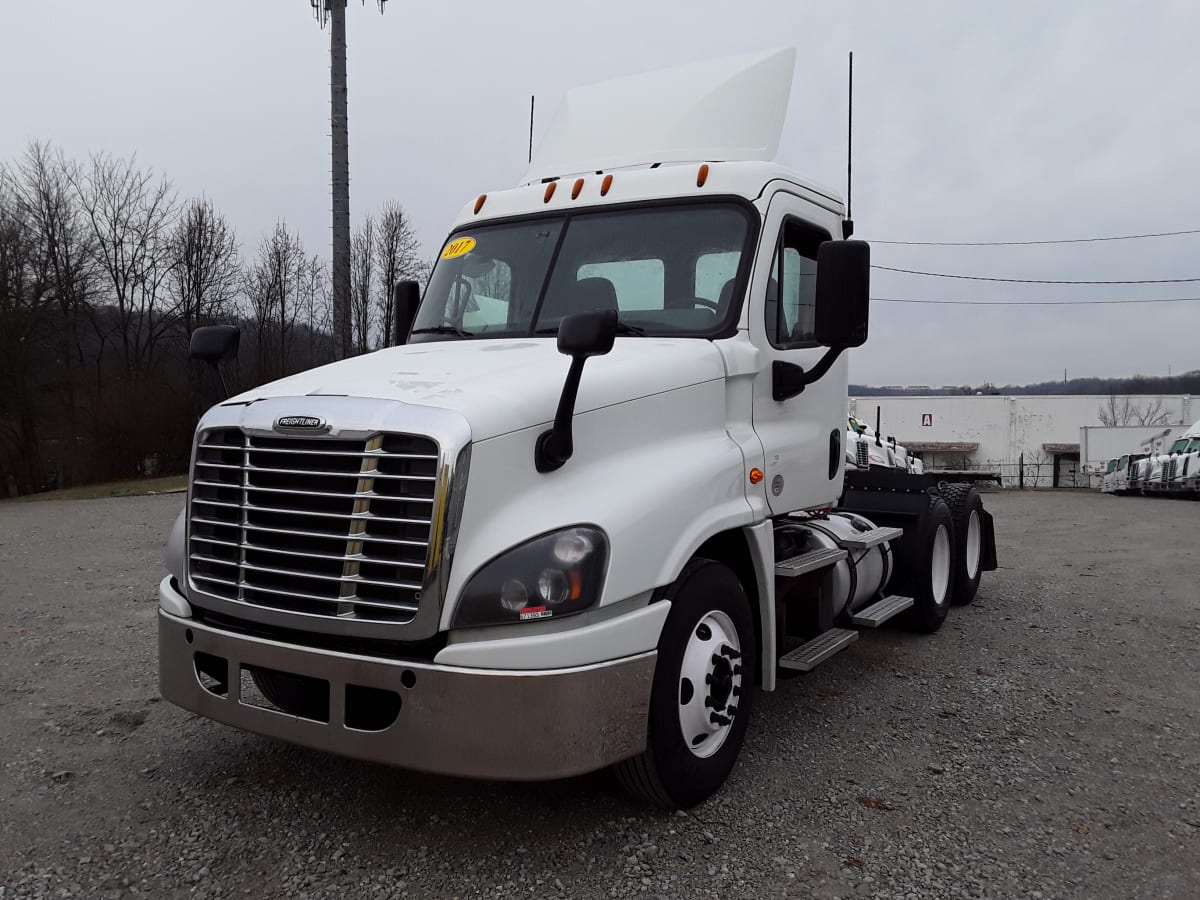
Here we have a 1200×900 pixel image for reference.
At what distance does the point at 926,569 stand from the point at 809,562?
233cm

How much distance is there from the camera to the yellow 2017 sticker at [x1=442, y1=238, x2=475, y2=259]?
4.85 metres

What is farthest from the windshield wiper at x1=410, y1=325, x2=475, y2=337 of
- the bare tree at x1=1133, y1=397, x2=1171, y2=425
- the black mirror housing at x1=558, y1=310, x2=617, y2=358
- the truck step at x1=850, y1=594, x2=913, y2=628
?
the bare tree at x1=1133, y1=397, x2=1171, y2=425

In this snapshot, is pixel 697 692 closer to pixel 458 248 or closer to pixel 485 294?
pixel 485 294

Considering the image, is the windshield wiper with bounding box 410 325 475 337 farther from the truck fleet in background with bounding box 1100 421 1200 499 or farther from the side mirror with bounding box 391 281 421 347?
the truck fleet in background with bounding box 1100 421 1200 499

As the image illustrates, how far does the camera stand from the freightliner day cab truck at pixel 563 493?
295 centimetres

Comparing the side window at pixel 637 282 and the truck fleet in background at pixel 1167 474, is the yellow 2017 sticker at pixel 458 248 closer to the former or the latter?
the side window at pixel 637 282

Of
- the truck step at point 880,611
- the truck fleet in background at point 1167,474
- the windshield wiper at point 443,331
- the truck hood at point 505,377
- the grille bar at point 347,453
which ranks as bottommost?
the truck fleet in background at point 1167,474

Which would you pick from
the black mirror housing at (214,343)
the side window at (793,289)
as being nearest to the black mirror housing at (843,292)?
the side window at (793,289)

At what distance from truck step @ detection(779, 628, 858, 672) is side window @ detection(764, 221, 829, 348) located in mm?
1517

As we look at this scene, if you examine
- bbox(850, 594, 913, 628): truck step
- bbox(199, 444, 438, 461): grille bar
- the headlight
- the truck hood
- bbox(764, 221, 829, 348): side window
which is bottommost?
bbox(850, 594, 913, 628): truck step

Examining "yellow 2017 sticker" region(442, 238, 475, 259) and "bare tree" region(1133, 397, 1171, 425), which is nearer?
"yellow 2017 sticker" region(442, 238, 475, 259)

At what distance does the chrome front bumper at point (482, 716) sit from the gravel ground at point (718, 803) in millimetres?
445

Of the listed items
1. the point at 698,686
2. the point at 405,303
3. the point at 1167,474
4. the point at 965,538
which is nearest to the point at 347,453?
the point at 698,686

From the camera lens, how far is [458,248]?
16.1 ft
